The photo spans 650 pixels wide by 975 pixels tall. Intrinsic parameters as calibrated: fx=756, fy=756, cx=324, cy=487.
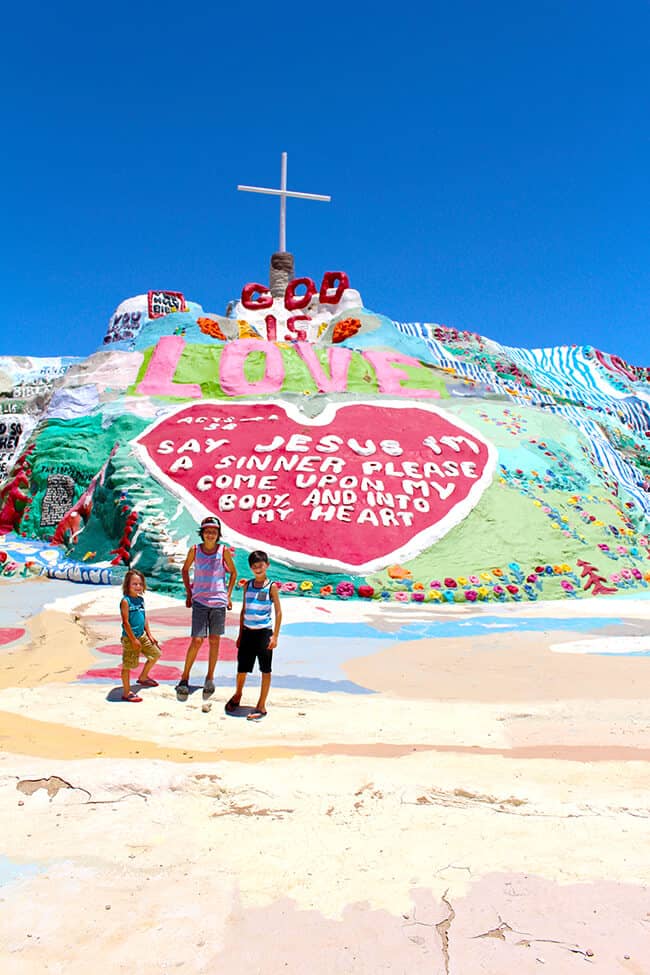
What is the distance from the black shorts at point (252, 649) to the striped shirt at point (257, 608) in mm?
40

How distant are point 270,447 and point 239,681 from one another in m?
7.69

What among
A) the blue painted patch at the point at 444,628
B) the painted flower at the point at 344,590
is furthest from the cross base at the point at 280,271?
the blue painted patch at the point at 444,628

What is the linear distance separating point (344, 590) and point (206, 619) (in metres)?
4.64

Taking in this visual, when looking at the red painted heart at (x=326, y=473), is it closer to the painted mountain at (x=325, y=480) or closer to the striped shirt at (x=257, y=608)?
the painted mountain at (x=325, y=480)

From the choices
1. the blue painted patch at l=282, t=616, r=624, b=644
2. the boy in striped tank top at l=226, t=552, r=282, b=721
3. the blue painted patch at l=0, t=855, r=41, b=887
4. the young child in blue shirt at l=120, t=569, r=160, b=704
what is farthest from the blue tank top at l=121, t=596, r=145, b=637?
the blue painted patch at l=0, t=855, r=41, b=887

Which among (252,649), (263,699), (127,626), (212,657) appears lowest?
(263,699)

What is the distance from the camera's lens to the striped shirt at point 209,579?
562 centimetres

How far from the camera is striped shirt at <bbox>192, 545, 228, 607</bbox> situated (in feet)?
18.5

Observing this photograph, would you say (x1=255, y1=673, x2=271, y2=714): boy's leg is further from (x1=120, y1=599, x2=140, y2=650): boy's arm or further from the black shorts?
(x1=120, y1=599, x2=140, y2=650): boy's arm

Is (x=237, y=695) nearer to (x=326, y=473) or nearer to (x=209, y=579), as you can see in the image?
(x=209, y=579)

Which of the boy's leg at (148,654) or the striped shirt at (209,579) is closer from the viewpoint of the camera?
the boy's leg at (148,654)

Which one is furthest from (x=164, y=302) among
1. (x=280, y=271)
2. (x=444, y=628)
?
(x=444, y=628)

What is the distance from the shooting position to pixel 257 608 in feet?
16.6

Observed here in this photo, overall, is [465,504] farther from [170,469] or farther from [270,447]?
[170,469]
